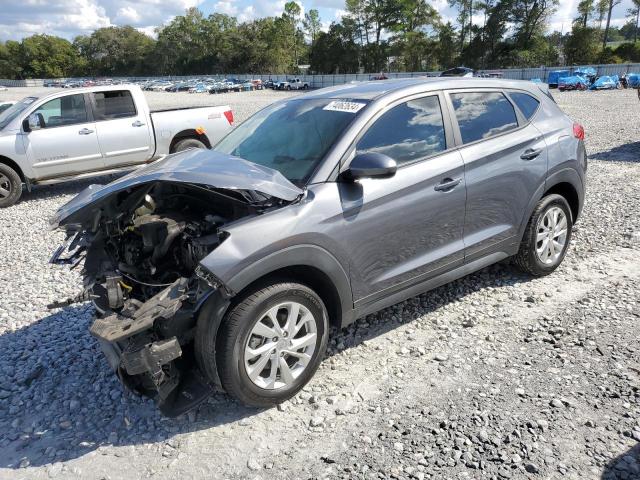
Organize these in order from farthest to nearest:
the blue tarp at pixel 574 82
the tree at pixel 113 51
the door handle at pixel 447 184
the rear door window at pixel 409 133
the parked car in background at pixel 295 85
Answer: the tree at pixel 113 51 < the parked car in background at pixel 295 85 < the blue tarp at pixel 574 82 < the door handle at pixel 447 184 < the rear door window at pixel 409 133

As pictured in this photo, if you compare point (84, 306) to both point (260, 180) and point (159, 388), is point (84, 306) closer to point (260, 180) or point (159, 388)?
point (159, 388)

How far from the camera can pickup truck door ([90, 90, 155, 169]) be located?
9258 mm

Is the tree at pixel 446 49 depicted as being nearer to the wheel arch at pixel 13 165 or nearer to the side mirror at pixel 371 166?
the wheel arch at pixel 13 165

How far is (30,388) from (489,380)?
124 inches

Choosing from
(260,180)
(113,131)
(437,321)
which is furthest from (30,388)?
(113,131)

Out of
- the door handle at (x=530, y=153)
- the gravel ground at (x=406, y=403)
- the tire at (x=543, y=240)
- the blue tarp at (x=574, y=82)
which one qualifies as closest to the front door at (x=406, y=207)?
the gravel ground at (x=406, y=403)

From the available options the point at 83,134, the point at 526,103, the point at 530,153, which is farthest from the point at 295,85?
the point at 530,153

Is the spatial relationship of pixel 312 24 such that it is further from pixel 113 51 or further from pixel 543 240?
pixel 543 240

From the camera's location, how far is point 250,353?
300 centimetres

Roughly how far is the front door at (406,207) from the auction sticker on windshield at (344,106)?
19cm

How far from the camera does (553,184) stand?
180 inches

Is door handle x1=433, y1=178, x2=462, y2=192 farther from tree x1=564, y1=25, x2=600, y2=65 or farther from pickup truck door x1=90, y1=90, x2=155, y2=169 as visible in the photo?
tree x1=564, y1=25, x2=600, y2=65

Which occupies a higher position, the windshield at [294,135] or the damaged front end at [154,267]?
the windshield at [294,135]

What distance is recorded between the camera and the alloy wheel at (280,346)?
3035 mm
